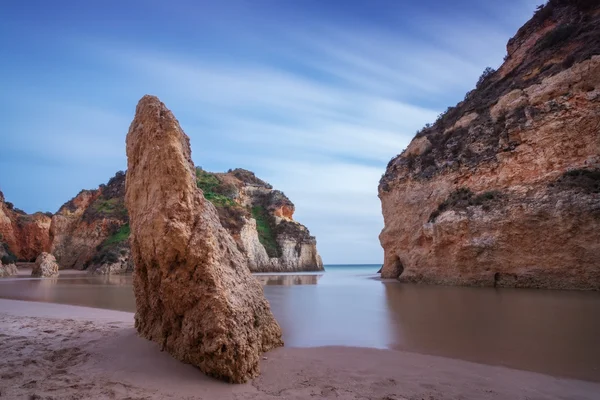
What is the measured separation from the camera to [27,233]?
5112 cm

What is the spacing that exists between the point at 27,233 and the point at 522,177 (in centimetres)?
5995

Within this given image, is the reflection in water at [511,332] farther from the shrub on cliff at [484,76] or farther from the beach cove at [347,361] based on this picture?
the shrub on cliff at [484,76]

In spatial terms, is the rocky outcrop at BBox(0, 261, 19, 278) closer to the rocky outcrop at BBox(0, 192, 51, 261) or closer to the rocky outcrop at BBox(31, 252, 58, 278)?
the rocky outcrop at BBox(31, 252, 58, 278)

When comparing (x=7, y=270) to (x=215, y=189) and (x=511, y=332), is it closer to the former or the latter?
(x=215, y=189)

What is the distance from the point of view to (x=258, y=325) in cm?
500

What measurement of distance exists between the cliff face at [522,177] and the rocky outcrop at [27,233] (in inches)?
2015

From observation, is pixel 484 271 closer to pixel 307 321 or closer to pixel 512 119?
pixel 512 119

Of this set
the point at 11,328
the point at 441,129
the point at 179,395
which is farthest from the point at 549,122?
the point at 11,328

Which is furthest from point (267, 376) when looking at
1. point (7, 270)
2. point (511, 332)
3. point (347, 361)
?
point (7, 270)

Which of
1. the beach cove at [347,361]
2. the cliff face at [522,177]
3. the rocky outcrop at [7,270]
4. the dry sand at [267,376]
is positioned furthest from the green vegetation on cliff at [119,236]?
the dry sand at [267,376]

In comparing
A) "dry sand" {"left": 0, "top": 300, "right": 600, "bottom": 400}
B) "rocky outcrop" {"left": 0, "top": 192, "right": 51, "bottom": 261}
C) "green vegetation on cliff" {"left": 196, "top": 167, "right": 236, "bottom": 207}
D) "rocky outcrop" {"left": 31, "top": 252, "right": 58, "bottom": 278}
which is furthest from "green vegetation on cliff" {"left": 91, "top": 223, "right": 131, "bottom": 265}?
"dry sand" {"left": 0, "top": 300, "right": 600, "bottom": 400}

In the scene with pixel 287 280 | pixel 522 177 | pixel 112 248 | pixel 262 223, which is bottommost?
pixel 287 280

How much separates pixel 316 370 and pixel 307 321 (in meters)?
3.81

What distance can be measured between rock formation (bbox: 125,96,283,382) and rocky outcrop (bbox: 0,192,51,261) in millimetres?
55089
